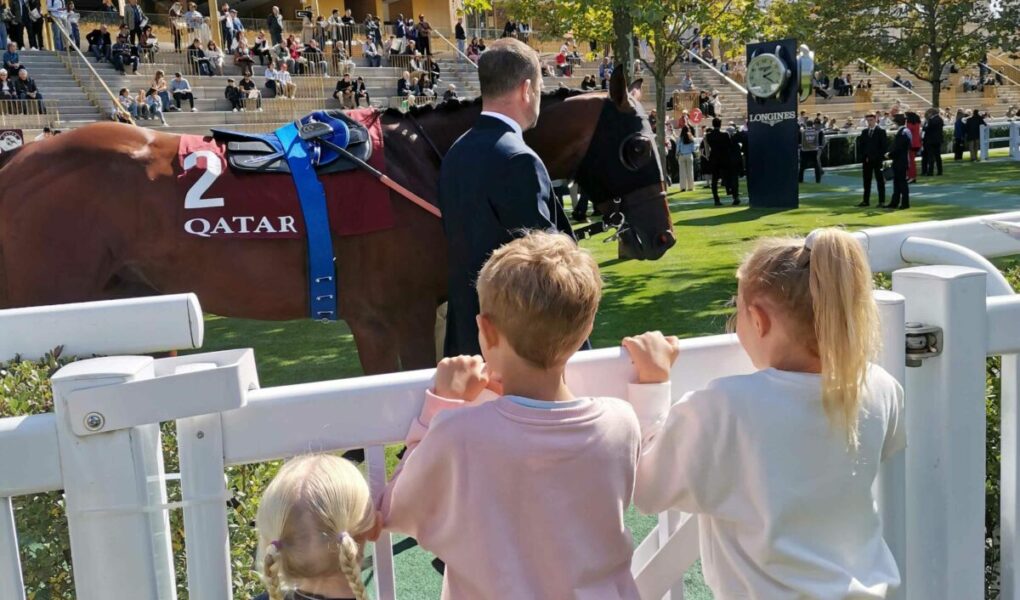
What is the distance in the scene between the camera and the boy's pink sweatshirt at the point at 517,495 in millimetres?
1480

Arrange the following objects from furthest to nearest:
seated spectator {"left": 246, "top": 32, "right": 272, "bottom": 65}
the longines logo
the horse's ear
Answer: seated spectator {"left": 246, "top": 32, "right": 272, "bottom": 65} < the longines logo < the horse's ear

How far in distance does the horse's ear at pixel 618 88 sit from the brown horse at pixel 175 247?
0.02 meters

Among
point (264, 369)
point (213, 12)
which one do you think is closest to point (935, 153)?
point (264, 369)

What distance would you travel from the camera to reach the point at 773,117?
55.0 feet

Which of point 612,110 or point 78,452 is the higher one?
point 612,110

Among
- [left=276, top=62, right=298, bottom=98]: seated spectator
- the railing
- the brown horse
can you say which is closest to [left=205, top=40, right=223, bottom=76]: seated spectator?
[left=276, top=62, right=298, bottom=98]: seated spectator

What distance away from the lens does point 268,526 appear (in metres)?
1.42

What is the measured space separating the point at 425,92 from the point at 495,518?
3021 centimetres

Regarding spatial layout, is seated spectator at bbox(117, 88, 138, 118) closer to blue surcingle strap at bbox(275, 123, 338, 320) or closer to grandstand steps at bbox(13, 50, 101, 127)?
grandstand steps at bbox(13, 50, 101, 127)

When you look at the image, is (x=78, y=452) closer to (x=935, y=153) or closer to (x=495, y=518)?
(x=495, y=518)

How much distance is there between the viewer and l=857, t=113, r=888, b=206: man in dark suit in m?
15.4

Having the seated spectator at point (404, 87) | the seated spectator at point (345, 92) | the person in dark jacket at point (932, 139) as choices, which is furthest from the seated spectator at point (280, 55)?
the person in dark jacket at point (932, 139)

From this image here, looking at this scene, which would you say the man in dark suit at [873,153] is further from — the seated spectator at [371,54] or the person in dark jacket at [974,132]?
the seated spectator at [371,54]

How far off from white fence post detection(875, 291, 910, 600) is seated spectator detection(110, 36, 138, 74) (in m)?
28.0
